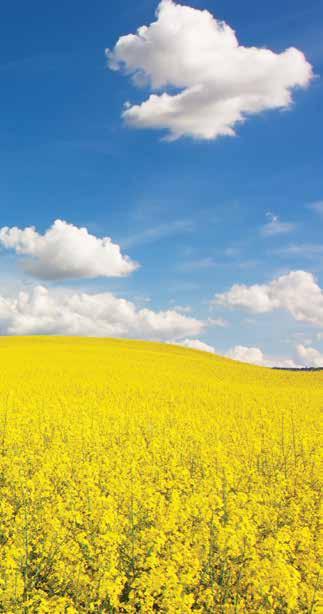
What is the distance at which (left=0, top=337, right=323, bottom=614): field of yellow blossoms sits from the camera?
5.73m

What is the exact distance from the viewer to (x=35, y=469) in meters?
10.3

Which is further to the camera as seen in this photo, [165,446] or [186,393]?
[186,393]

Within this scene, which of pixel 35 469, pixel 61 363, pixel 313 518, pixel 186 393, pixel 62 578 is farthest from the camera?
pixel 61 363

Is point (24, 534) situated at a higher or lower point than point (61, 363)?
lower

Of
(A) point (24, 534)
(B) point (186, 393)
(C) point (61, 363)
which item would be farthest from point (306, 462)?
(C) point (61, 363)

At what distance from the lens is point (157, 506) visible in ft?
25.5

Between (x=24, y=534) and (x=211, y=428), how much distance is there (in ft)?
27.4

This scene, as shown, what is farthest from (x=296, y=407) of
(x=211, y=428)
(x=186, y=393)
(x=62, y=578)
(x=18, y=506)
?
(x=62, y=578)

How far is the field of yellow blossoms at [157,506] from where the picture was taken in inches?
226

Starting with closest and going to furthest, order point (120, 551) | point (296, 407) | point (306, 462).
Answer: point (120, 551), point (306, 462), point (296, 407)

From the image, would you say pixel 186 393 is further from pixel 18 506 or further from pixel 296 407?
pixel 18 506

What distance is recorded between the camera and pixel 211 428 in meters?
14.5

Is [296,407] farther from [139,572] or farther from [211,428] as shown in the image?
[139,572]

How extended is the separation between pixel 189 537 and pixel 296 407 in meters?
14.0
